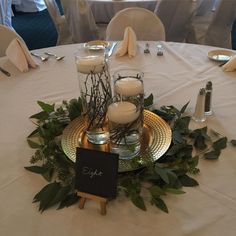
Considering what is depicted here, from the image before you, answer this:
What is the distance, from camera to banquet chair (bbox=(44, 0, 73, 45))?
2.43 meters

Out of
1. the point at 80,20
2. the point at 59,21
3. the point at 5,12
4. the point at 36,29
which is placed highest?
the point at 80,20

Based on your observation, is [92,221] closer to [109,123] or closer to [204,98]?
[109,123]

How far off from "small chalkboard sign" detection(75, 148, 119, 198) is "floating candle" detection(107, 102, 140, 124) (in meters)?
0.11

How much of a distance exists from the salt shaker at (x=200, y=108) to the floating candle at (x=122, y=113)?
30cm

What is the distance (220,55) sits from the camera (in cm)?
136

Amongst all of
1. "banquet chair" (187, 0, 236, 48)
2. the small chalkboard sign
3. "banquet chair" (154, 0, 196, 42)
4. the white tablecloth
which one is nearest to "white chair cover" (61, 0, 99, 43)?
the white tablecloth

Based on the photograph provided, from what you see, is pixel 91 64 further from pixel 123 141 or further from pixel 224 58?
pixel 224 58

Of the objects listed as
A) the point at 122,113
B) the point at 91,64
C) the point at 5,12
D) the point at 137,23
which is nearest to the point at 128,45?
the point at 137,23

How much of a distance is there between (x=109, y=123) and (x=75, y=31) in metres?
1.85

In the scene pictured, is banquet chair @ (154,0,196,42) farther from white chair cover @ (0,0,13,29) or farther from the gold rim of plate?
white chair cover @ (0,0,13,29)

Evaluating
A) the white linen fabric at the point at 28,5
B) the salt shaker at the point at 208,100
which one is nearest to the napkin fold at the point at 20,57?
the salt shaker at the point at 208,100

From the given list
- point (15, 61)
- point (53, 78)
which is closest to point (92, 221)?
point (53, 78)

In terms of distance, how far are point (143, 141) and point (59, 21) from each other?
6.58 ft

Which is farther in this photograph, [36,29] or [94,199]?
[36,29]
